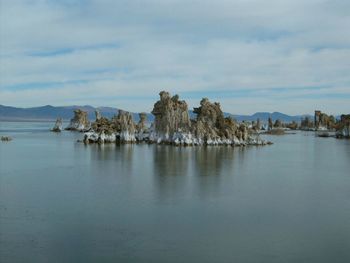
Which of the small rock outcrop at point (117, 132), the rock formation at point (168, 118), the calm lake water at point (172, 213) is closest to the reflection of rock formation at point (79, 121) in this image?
the small rock outcrop at point (117, 132)

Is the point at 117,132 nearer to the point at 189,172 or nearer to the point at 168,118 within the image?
the point at 168,118

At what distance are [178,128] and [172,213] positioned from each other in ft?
180

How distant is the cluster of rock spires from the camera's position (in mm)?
81688

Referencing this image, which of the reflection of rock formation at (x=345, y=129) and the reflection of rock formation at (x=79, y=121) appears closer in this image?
the reflection of rock formation at (x=345, y=129)

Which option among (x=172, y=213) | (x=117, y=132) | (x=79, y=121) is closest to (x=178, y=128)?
(x=117, y=132)

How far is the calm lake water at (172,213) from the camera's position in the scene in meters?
20.4

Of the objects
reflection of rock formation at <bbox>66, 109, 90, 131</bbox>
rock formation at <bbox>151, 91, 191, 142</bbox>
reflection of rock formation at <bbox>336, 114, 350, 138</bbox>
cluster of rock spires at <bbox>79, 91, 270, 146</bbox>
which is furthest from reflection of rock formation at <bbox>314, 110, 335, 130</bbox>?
rock formation at <bbox>151, 91, 191, 142</bbox>

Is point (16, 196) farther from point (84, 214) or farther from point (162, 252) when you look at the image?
point (162, 252)

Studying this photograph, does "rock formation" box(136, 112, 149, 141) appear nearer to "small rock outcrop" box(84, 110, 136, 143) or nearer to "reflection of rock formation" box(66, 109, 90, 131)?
"small rock outcrop" box(84, 110, 136, 143)

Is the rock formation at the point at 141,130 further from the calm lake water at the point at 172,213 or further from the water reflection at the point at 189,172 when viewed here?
the calm lake water at the point at 172,213

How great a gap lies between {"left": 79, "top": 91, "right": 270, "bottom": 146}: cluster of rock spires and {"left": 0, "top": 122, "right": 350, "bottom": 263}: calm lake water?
31.3 m

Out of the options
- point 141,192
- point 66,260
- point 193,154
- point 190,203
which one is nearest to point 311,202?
point 190,203

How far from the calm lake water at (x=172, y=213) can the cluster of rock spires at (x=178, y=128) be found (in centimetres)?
3133

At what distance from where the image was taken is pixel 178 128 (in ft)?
269
